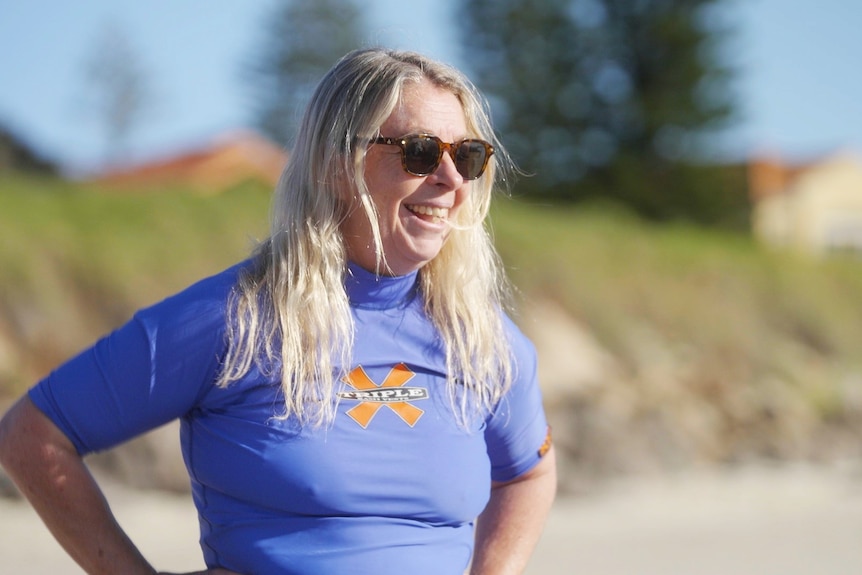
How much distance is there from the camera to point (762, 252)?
57.0 ft

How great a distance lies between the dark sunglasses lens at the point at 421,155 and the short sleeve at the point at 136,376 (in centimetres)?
49

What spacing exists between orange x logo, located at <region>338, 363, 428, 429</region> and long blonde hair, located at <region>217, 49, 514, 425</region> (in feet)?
0.12

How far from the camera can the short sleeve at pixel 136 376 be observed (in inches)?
78.9

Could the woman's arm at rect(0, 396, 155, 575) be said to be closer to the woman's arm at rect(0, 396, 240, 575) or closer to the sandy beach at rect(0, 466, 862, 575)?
the woman's arm at rect(0, 396, 240, 575)

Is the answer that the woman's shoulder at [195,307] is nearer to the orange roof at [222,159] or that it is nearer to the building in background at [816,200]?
the orange roof at [222,159]

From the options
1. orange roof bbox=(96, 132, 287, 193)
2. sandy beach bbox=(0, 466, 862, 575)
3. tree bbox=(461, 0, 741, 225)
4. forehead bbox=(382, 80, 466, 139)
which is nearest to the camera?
forehead bbox=(382, 80, 466, 139)

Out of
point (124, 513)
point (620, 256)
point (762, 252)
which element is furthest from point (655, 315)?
point (124, 513)

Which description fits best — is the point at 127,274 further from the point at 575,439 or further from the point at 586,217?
the point at 586,217

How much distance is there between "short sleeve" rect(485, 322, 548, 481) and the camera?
241 cm

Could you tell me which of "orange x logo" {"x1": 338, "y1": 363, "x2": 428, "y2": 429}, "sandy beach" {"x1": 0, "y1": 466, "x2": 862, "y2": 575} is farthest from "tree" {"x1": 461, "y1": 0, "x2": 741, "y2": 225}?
"orange x logo" {"x1": 338, "y1": 363, "x2": 428, "y2": 429}

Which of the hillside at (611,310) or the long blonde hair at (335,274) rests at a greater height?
the long blonde hair at (335,274)

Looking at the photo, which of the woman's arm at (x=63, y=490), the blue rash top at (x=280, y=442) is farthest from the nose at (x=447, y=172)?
the woman's arm at (x=63, y=490)

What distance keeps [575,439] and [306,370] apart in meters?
8.23

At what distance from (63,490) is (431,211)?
914 millimetres
